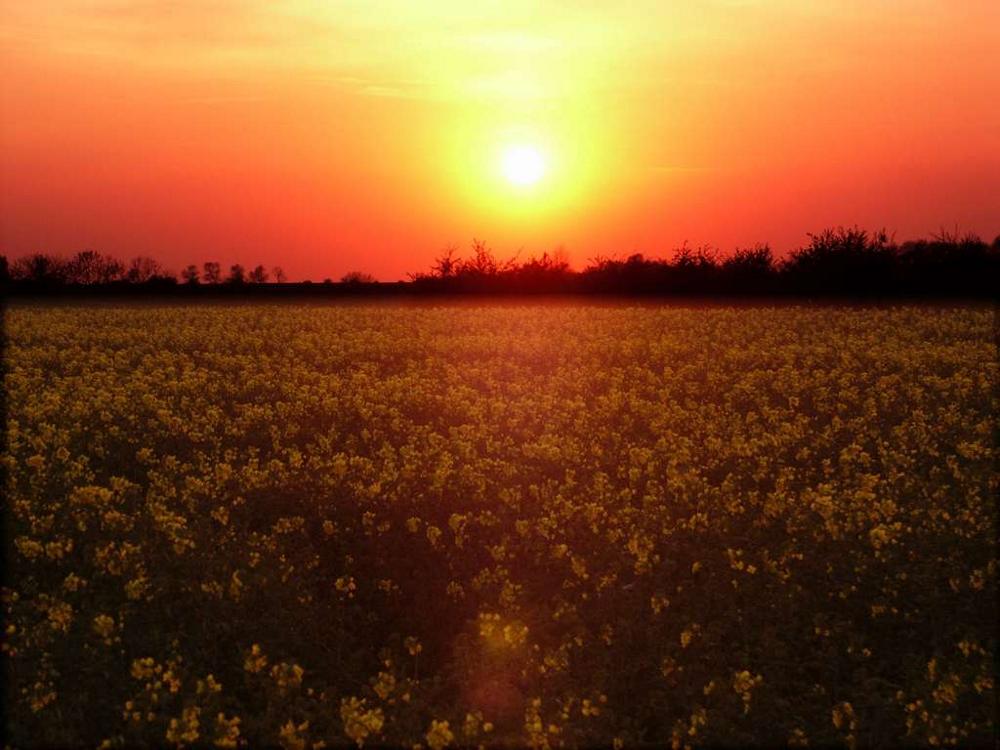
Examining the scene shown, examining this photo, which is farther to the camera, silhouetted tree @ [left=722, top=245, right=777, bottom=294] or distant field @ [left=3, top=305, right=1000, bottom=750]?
silhouetted tree @ [left=722, top=245, right=777, bottom=294]

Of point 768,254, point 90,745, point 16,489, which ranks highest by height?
point 768,254

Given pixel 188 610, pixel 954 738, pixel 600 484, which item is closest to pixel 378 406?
pixel 600 484

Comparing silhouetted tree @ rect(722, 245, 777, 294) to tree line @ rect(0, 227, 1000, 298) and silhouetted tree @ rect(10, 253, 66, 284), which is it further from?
silhouetted tree @ rect(10, 253, 66, 284)

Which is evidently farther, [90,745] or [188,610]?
[188,610]

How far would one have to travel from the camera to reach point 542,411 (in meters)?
15.7

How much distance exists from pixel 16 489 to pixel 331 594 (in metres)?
4.37

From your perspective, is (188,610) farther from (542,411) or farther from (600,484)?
(542,411)

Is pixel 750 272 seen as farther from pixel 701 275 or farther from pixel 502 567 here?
pixel 502 567

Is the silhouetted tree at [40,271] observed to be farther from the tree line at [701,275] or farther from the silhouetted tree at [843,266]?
the silhouetted tree at [843,266]

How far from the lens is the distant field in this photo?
8.06 meters

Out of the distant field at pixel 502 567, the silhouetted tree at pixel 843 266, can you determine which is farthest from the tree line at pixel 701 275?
the distant field at pixel 502 567

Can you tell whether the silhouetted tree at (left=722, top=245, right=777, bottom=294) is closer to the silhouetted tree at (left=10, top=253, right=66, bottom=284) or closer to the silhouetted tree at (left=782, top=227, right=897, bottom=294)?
the silhouetted tree at (left=782, top=227, right=897, bottom=294)

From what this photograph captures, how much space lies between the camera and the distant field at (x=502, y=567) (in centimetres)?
806

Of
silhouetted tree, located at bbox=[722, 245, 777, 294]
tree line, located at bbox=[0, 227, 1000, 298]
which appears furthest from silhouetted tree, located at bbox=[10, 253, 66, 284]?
silhouetted tree, located at bbox=[722, 245, 777, 294]
